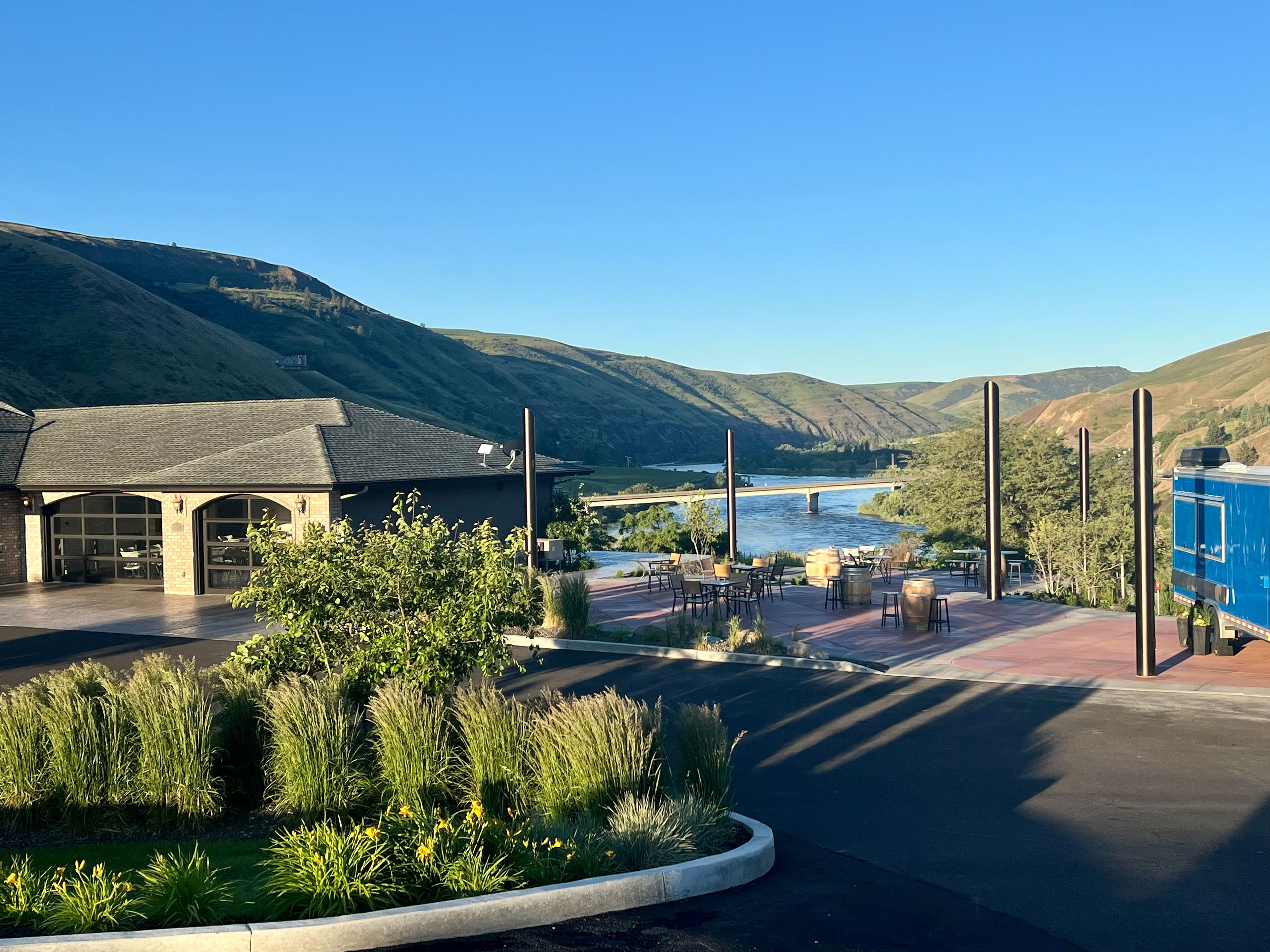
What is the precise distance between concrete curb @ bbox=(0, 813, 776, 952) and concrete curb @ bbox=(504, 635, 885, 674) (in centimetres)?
713

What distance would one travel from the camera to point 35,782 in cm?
787

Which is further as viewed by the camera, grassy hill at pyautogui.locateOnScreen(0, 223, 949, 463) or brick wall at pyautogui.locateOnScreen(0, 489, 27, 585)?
grassy hill at pyautogui.locateOnScreen(0, 223, 949, 463)

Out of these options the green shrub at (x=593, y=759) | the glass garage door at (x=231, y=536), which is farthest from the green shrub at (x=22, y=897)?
the glass garage door at (x=231, y=536)

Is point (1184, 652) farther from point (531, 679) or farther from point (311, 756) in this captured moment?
point (311, 756)

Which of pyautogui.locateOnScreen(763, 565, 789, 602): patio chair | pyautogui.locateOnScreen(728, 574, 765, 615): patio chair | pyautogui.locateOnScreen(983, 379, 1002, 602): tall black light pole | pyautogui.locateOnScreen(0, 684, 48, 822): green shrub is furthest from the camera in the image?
pyautogui.locateOnScreen(763, 565, 789, 602): patio chair

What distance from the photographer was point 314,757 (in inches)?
302

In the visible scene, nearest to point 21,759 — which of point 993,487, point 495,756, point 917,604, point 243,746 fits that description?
point 243,746

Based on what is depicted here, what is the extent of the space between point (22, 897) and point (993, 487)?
18437 millimetres

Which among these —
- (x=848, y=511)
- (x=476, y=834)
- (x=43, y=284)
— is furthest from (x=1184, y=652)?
(x=43, y=284)

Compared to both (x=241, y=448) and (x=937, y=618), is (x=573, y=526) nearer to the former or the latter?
(x=241, y=448)

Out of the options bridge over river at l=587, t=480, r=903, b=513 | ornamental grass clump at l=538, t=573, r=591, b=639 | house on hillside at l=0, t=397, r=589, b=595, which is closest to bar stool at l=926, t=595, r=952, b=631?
ornamental grass clump at l=538, t=573, r=591, b=639

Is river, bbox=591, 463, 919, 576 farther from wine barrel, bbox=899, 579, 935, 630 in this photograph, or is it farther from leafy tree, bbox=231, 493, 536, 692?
leafy tree, bbox=231, 493, 536, 692

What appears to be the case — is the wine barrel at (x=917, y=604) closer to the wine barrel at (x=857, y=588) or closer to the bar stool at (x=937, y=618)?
the bar stool at (x=937, y=618)

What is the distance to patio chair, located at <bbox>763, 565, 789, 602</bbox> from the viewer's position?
69.0 feet
